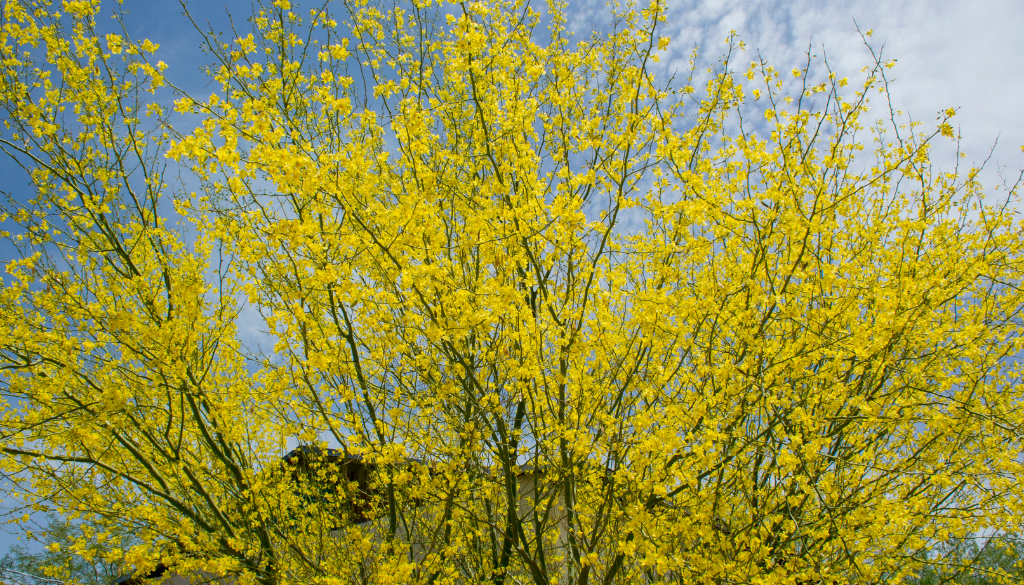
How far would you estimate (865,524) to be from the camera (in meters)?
4.48

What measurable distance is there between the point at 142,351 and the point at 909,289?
6.17m

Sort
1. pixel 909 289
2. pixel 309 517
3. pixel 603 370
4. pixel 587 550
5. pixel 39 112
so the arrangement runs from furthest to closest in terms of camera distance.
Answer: pixel 309 517
pixel 39 112
pixel 603 370
pixel 587 550
pixel 909 289

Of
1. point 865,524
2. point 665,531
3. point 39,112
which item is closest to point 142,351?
point 39,112

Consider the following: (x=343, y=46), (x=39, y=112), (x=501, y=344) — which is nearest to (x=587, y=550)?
(x=501, y=344)

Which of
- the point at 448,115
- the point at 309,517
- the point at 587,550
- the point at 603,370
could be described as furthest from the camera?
the point at 309,517

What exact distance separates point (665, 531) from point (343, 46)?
16.7 ft

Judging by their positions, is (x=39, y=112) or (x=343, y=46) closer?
(x=343, y=46)

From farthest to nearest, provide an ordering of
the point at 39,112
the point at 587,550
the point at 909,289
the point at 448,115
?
the point at 448,115
the point at 39,112
the point at 587,550
the point at 909,289

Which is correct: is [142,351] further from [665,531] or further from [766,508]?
[766,508]

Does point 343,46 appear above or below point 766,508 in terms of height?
above

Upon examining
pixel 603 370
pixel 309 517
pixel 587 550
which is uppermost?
pixel 603 370

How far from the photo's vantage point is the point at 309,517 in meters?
7.29

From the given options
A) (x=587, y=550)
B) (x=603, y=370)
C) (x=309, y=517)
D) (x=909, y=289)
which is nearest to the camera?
(x=909, y=289)

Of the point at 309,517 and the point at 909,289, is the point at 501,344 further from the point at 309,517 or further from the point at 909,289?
the point at 309,517
